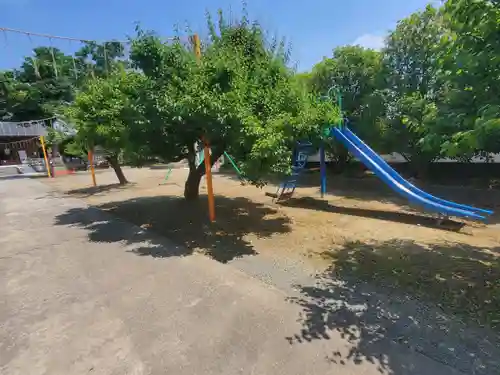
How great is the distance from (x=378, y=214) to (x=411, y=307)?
5397 mm

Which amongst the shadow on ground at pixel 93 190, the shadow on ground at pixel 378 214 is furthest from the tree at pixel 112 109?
the shadow on ground at pixel 378 214

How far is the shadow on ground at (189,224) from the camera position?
6.42 meters

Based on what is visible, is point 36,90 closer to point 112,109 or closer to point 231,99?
point 112,109

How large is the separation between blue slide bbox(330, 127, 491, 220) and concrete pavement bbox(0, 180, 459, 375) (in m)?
5.50

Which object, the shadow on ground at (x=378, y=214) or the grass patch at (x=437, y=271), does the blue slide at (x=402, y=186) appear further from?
the grass patch at (x=437, y=271)

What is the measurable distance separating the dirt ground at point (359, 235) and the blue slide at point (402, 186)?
37 centimetres

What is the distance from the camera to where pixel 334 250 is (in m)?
6.07

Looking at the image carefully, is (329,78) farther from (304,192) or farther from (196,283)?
(196,283)

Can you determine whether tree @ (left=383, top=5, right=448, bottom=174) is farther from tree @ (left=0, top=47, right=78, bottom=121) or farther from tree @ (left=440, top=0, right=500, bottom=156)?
tree @ (left=0, top=47, right=78, bottom=121)

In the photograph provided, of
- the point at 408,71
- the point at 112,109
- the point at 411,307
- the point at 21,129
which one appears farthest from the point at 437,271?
→ the point at 21,129

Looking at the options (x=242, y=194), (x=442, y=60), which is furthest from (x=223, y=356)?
(x=242, y=194)

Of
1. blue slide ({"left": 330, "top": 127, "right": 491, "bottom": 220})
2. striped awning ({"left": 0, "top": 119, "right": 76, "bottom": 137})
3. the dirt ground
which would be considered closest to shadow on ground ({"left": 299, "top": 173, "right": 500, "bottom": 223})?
the dirt ground

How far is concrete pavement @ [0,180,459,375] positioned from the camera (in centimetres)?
Result: 294

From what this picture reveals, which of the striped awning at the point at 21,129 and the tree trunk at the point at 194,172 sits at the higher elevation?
the striped awning at the point at 21,129
